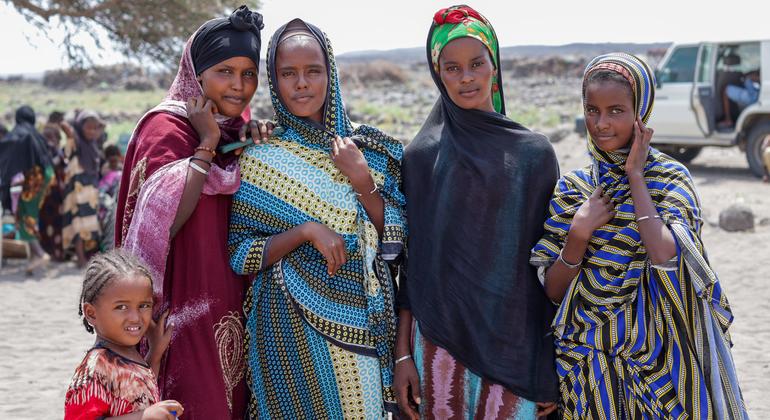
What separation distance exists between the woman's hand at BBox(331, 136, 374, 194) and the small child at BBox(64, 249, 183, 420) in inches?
→ 27.3

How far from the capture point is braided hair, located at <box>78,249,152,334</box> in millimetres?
2379

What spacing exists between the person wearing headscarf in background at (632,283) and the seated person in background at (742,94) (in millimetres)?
11568

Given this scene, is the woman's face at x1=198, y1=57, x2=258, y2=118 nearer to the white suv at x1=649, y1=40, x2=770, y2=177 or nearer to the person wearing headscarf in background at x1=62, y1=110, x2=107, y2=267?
the person wearing headscarf in background at x1=62, y1=110, x2=107, y2=267

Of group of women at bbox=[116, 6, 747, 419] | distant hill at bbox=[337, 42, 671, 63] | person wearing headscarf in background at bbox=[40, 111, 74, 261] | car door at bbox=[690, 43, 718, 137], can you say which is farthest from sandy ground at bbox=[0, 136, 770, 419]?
distant hill at bbox=[337, 42, 671, 63]

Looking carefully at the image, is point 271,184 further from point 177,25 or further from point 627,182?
point 177,25

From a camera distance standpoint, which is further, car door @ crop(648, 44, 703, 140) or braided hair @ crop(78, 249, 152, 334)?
car door @ crop(648, 44, 703, 140)

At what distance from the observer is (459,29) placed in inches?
102

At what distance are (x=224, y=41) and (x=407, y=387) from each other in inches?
50.5

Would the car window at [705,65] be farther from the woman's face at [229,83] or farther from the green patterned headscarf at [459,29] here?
the woman's face at [229,83]

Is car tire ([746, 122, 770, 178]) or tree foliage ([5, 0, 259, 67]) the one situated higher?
tree foliage ([5, 0, 259, 67])

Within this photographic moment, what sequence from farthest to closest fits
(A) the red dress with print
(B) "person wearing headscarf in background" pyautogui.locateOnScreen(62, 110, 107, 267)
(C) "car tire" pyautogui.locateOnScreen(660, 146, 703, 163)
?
1. (C) "car tire" pyautogui.locateOnScreen(660, 146, 703, 163)
2. (B) "person wearing headscarf in background" pyautogui.locateOnScreen(62, 110, 107, 267)
3. (A) the red dress with print

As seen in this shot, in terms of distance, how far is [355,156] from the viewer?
8.63 ft

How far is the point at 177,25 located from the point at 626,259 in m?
8.54

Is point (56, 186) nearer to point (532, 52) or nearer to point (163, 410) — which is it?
point (163, 410)
